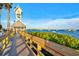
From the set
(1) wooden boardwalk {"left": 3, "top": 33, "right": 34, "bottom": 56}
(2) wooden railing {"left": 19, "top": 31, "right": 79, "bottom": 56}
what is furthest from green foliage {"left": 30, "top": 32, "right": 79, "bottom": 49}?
(1) wooden boardwalk {"left": 3, "top": 33, "right": 34, "bottom": 56}

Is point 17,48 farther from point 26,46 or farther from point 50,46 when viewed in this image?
point 50,46

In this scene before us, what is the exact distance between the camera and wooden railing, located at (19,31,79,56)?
358cm

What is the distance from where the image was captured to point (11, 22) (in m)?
4.35

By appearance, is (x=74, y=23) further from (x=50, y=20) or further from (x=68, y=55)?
(x=68, y=55)

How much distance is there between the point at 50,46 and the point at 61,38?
1.14ft

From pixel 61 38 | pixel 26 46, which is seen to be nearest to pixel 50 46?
pixel 61 38

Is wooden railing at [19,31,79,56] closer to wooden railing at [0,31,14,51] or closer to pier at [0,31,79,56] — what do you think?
pier at [0,31,79,56]

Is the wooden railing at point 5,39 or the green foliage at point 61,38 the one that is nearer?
the green foliage at point 61,38

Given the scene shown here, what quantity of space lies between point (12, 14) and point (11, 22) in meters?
0.14

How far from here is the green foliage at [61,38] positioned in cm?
387

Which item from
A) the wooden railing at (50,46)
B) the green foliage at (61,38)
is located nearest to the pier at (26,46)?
the wooden railing at (50,46)

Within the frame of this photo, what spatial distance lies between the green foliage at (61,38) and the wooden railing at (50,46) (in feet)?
0.36

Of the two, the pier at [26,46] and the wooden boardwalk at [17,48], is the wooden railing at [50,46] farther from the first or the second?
the wooden boardwalk at [17,48]

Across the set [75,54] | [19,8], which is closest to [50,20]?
[19,8]
